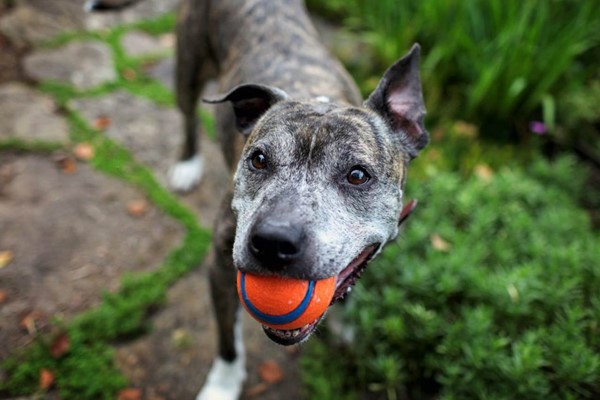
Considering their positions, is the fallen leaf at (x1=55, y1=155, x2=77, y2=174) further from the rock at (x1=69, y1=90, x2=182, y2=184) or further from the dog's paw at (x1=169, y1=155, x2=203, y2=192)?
the dog's paw at (x1=169, y1=155, x2=203, y2=192)

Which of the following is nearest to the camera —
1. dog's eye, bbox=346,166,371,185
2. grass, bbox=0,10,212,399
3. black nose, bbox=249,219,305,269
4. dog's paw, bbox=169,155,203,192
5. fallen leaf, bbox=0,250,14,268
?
black nose, bbox=249,219,305,269

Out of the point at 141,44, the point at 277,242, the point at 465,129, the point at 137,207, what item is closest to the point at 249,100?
the point at 277,242

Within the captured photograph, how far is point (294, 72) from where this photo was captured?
329cm

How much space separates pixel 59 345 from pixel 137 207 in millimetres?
1258

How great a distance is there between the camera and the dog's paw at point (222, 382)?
3115 mm

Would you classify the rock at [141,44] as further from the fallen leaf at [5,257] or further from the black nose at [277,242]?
the black nose at [277,242]

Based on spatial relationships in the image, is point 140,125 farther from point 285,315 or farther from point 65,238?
point 285,315

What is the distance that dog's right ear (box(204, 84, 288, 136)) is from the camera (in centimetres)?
264

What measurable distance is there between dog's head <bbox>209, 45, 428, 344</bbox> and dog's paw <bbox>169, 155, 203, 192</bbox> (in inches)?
69.8

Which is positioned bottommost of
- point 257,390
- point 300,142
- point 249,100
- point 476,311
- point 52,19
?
point 257,390

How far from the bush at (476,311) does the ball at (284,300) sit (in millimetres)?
1272

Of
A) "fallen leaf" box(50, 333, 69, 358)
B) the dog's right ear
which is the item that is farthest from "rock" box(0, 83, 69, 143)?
the dog's right ear

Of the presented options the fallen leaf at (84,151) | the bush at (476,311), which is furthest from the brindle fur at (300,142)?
the fallen leaf at (84,151)

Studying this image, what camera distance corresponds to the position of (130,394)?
3131mm
